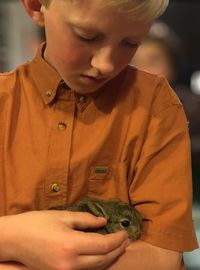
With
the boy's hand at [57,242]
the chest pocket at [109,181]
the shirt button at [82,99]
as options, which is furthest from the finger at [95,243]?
the shirt button at [82,99]

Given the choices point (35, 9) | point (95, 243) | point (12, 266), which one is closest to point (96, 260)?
point (95, 243)

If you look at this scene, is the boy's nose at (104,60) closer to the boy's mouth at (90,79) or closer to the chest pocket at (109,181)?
the boy's mouth at (90,79)

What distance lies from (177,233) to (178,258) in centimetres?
4

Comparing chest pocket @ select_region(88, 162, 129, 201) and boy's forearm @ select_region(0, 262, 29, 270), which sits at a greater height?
chest pocket @ select_region(88, 162, 129, 201)

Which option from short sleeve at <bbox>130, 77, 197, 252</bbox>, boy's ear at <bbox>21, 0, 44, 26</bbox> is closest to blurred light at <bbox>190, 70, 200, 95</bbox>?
short sleeve at <bbox>130, 77, 197, 252</bbox>

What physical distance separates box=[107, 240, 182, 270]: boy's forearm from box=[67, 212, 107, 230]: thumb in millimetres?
68

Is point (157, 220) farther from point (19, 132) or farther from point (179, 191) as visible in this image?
point (19, 132)

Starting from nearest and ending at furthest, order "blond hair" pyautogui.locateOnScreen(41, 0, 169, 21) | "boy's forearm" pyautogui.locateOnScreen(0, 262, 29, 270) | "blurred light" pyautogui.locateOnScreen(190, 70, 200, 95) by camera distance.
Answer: "blond hair" pyautogui.locateOnScreen(41, 0, 169, 21) < "boy's forearm" pyautogui.locateOnScreen(0, 262, 29, 270) < "blurred light" pyautogui.locateOnScreen(190, 70, 200, 95)

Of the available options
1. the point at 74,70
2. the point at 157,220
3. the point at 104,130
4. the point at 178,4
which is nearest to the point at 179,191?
the point at 157,220

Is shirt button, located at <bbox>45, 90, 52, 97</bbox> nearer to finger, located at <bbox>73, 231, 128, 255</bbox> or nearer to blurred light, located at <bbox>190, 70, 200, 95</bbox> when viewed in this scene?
finger, located at <bbox>73, 231, 128, 255</bbox>

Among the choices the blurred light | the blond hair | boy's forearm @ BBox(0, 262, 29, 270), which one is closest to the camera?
the blond hair

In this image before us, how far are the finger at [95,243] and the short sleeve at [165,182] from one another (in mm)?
85

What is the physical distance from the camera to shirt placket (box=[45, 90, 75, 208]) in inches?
33.0

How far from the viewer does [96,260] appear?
748mm
